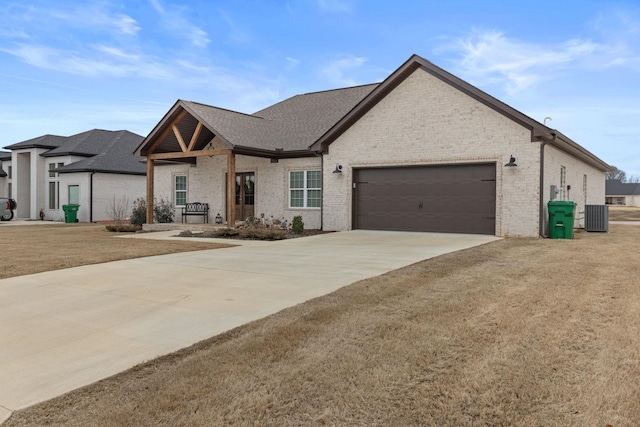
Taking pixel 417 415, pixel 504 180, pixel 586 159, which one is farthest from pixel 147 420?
pixel 586 159

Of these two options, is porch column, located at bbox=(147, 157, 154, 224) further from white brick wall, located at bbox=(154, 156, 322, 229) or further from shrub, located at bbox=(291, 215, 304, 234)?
shrub, located at bbox=(291, 215, 304, 234)

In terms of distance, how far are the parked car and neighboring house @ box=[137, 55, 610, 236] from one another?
52.0 feet

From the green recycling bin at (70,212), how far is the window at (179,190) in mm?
7976

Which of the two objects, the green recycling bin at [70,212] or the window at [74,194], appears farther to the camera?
the window at [74,194]

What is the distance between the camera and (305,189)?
64.0ft

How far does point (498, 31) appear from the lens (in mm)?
16062

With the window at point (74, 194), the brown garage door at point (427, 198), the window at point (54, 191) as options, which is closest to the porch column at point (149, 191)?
the brown garage door at point (427, 198)

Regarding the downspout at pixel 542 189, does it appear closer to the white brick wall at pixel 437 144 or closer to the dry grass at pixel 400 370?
the white brick wall at pixel 437 144

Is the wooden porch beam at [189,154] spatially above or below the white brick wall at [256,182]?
above

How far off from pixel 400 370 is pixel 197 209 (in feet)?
65.7

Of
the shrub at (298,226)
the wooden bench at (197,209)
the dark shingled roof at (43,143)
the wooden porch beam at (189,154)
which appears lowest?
the shrub at (298,226)

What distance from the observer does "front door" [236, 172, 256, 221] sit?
2114 centimetres

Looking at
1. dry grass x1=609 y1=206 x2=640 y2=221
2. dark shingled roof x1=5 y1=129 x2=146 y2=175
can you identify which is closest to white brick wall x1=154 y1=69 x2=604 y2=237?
dark shingled roof x1=5 y1=129 x2=146 y2=175

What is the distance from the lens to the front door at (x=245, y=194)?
21141mm
